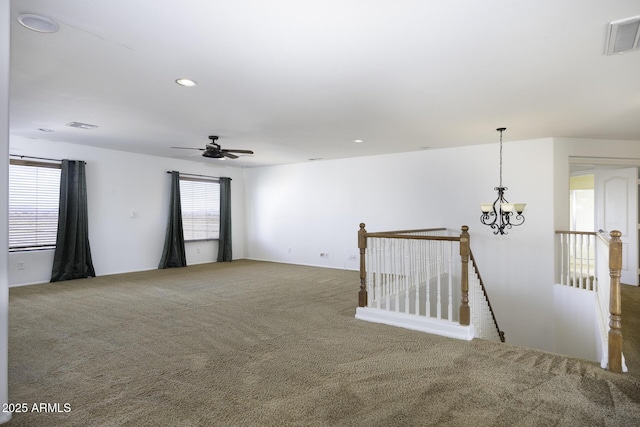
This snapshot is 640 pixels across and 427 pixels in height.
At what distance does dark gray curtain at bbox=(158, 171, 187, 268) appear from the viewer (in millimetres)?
7941

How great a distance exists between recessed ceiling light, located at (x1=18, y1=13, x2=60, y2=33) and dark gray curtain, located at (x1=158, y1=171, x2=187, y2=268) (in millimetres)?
5716

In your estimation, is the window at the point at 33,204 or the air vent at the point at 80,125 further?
the window at the point at 33,204

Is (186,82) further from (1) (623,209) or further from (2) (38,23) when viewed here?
(1) (623,209)

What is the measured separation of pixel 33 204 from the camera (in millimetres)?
6191

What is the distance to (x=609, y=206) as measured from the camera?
22.9 feet

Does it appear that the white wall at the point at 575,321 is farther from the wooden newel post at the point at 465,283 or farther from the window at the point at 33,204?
the window at the point at 33,204

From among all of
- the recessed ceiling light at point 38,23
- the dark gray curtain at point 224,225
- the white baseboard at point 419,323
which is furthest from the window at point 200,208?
the recessed ceiling light at point 38,23

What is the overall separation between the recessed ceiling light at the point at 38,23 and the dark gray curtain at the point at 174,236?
5716 millimetres

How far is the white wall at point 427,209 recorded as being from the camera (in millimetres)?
5984

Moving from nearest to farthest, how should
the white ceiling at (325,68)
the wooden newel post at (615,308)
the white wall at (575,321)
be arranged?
1. the white ceiling at (325,68)
2. the wooden newel post at (615,308)
3. the white wall at (575,321)

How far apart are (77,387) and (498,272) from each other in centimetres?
618

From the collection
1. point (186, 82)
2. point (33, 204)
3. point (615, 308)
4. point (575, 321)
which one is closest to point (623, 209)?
point (575, 321)

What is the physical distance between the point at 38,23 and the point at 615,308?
4.69 m

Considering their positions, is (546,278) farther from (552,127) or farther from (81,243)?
(81,243)
